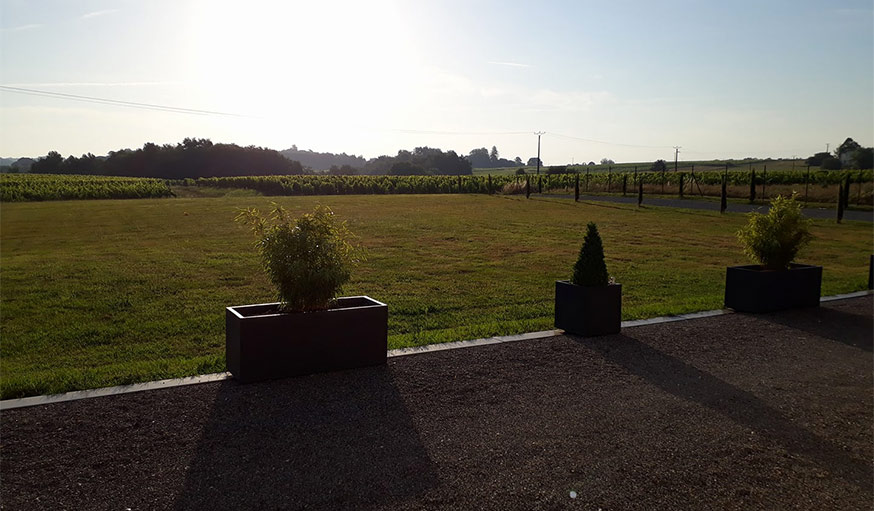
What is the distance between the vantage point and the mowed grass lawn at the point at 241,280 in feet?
21.5

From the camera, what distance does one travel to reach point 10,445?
387cm

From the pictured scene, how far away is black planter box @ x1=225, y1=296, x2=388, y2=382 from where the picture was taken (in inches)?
198

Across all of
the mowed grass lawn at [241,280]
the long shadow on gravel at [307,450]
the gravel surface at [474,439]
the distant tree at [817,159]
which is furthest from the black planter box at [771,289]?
the distant tree at [817,159]

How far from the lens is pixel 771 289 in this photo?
8.14 metres

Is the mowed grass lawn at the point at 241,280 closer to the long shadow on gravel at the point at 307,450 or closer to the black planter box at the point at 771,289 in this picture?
the black planter box at the point at 771,289

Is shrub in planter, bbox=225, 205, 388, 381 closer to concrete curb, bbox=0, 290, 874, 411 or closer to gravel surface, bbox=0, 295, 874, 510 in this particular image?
gravel surface, bbox=0, 295, 874, 510

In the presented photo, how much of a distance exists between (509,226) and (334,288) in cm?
1706

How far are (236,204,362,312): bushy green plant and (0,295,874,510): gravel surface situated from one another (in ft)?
2.25

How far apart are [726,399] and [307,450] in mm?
3280

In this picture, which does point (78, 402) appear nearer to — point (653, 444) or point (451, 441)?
point (451, 441)

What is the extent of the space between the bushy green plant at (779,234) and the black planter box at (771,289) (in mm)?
192

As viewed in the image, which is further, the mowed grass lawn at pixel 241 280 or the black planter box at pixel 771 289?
the black planter box at pixel 771 289

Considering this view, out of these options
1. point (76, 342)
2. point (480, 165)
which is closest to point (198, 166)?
point (76, 342)

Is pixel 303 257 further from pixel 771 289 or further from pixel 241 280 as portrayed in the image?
pixel 771 289
